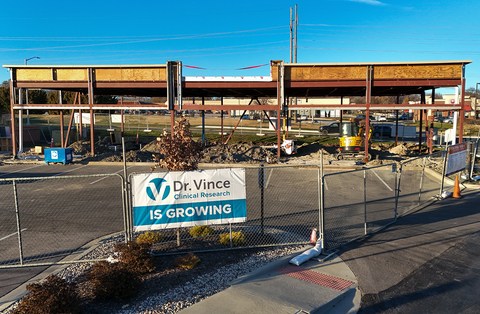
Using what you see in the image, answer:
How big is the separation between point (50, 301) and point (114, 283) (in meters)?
1.04

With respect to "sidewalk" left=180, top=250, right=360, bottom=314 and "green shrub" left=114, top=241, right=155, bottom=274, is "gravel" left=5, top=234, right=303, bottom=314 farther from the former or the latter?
"green shrub" left=114, top=241, right=155, bottom=274

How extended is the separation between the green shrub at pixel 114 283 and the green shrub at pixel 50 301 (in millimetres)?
490

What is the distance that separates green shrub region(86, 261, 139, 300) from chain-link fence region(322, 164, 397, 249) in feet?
15.3

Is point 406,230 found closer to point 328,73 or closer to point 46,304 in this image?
point 46,304

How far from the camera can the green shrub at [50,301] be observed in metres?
5.04

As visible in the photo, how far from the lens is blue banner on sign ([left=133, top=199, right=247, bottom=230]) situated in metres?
7.89

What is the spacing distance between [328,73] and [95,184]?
15.7 m

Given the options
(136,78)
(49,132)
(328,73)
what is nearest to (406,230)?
(328,73)

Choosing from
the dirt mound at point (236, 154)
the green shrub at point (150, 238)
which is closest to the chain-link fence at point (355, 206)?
the green shrub at point (150, 238)

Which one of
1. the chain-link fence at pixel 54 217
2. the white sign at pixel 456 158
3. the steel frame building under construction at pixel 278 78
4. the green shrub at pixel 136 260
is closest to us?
the green shrub at pixel 136 260

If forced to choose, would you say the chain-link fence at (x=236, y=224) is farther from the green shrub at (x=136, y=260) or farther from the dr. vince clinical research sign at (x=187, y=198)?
the green shrub at (x=136, y=260)

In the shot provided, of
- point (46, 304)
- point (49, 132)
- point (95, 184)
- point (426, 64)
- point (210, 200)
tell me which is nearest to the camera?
point (46, 304)

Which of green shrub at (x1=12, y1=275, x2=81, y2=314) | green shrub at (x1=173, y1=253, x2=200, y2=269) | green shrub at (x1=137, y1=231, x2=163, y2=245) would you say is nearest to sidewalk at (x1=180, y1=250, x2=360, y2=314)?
green shrub at (x1=173, y1=253, x2=200, y2=269)

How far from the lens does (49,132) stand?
129ft
